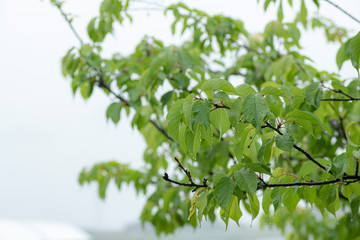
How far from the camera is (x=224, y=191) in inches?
22.3

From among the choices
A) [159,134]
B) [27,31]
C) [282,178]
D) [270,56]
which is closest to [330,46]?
[270,56]

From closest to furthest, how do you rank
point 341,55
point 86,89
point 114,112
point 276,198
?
1. point 276,198
2. point 341,55
3. point 114,112
4. point 86,89

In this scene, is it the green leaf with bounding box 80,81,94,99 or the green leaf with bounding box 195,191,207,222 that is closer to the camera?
the green leaf with bounding box 195,191,207,222

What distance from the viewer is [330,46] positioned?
1876mm

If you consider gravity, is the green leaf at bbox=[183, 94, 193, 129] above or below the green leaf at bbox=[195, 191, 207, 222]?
above

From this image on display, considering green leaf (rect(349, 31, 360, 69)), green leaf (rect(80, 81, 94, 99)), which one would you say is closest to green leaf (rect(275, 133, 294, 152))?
green leaf (rect(349, 31, 360, 69))

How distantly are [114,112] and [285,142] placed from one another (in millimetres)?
645

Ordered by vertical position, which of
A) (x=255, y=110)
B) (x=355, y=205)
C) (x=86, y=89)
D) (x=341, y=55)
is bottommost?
(x=355, y=205)

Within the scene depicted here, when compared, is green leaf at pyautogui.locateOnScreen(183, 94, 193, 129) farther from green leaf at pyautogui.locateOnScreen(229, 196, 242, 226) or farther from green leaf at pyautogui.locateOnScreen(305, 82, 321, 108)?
green leaf at pyautogui.locateOnScreen(305, 82, 321, 108)

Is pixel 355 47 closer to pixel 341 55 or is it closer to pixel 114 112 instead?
pixel 341 55

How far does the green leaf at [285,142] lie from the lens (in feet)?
1.80

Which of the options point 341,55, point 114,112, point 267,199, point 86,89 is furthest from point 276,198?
point 86,89

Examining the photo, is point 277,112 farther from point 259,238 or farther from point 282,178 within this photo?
point 259,238

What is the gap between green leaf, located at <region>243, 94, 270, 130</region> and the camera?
517mm
